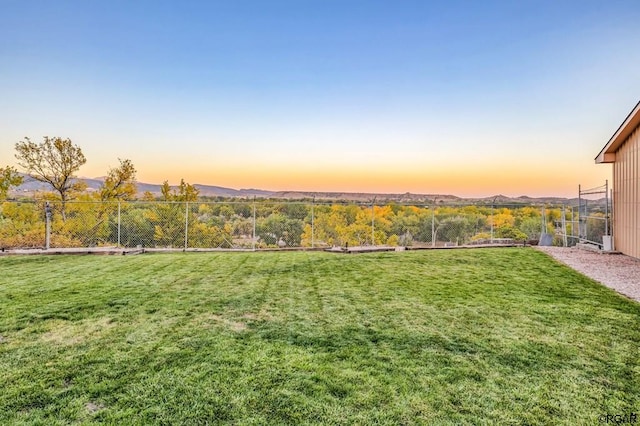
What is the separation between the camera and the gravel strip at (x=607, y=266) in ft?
19.1

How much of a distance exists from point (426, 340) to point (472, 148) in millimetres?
15055

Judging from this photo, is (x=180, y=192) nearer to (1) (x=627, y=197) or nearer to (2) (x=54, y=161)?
(2) (x=54, y=161)

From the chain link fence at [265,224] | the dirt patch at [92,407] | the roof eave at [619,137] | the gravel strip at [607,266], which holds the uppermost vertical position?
the roof eave at [619,137]

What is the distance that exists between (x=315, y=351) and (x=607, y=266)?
8.01 m

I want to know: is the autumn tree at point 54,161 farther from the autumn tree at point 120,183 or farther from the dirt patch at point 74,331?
the dirt patch at point 74,331

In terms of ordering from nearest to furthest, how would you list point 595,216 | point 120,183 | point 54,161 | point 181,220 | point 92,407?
point 92,407 → point 595,216 → point 54,161 → point 181,220 → point 120,183

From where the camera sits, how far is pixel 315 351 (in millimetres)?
3049

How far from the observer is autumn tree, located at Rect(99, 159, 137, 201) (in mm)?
20781

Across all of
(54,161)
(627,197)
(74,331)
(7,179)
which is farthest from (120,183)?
(627,197)

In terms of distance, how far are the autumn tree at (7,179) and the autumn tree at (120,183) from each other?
390 cm

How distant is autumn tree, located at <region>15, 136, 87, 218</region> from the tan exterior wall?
2386cm

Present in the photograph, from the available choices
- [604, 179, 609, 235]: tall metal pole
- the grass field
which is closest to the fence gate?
[604, 179, 609, 235]: tall metal pole

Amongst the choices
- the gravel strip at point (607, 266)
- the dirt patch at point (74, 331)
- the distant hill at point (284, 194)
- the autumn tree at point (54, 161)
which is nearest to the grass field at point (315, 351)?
the dirt patch at point (74, 331)

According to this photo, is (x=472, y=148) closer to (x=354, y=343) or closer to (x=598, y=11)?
(x=598, y=11)
